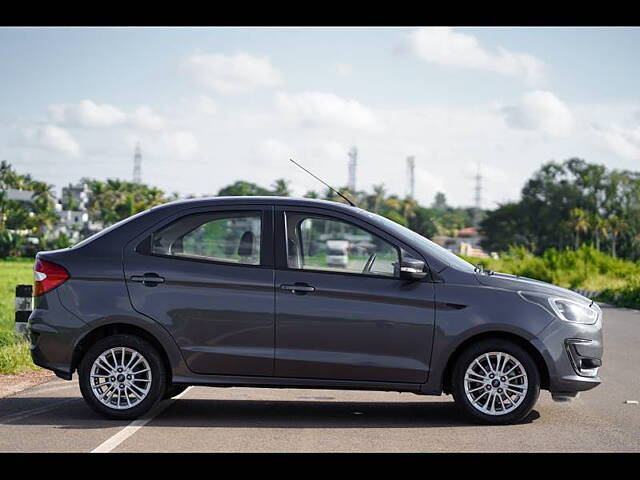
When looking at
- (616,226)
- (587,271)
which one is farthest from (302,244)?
(616,226)

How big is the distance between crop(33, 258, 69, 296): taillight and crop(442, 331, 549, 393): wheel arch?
10.3 feet

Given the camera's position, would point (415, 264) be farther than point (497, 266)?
No

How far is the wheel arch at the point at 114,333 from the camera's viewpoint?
8641mm

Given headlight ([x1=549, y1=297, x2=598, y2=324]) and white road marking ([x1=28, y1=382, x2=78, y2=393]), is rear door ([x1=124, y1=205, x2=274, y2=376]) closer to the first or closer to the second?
headlight ([x1=549, y1=297, x2=598, y2=324])

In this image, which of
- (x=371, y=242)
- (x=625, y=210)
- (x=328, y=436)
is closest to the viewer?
(x=328, y=436)

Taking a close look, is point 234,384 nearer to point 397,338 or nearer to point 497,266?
point 397,338

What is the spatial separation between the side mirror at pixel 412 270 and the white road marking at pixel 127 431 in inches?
92.2

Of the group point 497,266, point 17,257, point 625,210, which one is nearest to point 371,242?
point 497,266

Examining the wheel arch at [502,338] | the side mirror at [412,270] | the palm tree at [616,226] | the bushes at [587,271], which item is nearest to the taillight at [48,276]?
the side mirror at [412,270]

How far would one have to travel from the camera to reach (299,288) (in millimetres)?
8484

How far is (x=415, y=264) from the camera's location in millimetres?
8453

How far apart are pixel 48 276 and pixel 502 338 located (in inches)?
145

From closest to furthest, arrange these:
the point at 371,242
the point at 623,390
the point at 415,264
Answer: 1. the point at 415,264
2. the point at 371,242
3. the point at 623,390

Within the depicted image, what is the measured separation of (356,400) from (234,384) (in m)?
1.85
